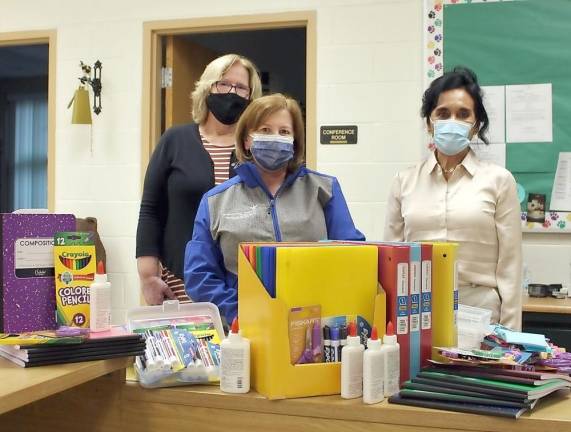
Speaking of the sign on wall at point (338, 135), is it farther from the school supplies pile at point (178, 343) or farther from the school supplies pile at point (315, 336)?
the school supplies pile at point (315, 336)

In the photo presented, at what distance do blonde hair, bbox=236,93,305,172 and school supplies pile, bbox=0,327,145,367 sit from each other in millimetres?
727

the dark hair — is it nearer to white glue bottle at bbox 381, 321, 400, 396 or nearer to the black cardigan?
the black cardigan

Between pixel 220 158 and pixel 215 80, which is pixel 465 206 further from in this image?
pixel 215 80

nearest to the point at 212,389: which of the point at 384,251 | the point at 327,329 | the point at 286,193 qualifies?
the point at 327,329

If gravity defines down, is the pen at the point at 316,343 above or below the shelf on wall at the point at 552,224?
below

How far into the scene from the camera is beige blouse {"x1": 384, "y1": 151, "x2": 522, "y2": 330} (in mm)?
2193

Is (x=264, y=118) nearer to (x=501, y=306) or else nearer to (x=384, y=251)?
(x=384, y=251)

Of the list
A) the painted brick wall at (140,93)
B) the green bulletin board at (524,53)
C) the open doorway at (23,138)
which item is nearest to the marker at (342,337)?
the painted brick wall at (140,93)

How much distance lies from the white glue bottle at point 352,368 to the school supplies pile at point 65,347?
1.42ft

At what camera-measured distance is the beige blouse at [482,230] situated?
2193 millimetres

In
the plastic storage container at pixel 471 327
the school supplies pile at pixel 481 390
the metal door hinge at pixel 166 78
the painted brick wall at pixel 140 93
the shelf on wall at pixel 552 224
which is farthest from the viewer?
the metal door hinge at pixel 166 78

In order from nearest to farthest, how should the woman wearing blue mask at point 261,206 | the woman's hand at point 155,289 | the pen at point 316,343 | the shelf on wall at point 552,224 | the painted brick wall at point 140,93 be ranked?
the pen at point 316,343 → the woman wearing blue mask at point 261,206 → the woman's hand at point 155,289 → the shelf on wall at point 552,224 → the painted brick wall at point 140,93

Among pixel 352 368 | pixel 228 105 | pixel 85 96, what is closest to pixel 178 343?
pixel 352 368

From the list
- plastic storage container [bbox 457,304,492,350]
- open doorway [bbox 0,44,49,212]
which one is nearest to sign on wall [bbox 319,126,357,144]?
plastic storage container [bbox 457,304,492,350]
